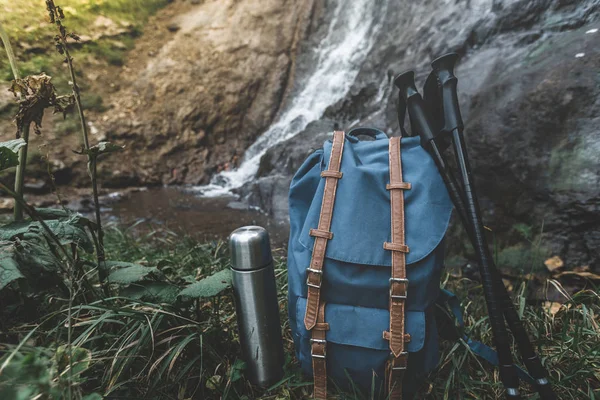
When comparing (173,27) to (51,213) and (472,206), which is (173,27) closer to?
(51,213)

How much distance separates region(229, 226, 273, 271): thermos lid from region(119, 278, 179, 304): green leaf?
27 centimetres

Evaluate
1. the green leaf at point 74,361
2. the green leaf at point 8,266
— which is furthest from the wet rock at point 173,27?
the green leaf at point 74,361

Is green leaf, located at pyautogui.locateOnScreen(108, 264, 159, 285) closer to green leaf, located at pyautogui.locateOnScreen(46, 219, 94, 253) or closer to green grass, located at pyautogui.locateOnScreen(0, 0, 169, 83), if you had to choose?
green leaf, located at pyautogui.locateOnScreen(46, 219, 94, 253)

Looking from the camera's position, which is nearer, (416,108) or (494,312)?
(494,312)

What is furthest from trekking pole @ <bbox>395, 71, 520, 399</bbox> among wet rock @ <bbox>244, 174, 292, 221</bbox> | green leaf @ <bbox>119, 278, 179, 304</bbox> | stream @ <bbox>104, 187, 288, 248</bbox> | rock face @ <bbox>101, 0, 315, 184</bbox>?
A: rock face @ <bbox>101, 0, 315, 184</bbox>

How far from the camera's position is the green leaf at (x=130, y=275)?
1.14 m

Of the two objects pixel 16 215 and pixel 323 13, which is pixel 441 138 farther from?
pixel 323 13

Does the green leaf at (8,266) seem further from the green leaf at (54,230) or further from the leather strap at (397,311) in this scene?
the leather strap at (397,311)

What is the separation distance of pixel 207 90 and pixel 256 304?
24.1ft

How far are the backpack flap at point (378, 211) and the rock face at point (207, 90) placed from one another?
6323mm

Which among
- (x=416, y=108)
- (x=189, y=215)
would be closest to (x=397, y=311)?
(x=416, y=108)

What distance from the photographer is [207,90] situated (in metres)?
7.56

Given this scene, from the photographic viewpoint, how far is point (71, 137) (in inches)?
243

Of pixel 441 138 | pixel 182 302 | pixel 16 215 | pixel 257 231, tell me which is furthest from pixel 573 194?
pixel 16 215
